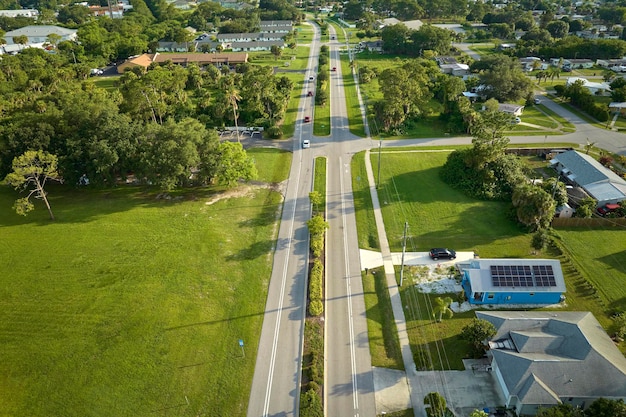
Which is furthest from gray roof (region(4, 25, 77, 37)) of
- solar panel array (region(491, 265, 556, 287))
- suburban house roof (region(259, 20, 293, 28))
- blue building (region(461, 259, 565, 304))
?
solar panel array (region(491, 265, 556, 287))

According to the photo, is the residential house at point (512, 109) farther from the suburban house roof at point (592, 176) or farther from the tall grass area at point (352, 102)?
the tall grass area at point (352, 102)

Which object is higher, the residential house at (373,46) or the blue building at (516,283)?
the residential house at (373,46)

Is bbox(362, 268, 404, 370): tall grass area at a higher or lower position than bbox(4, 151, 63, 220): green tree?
lower

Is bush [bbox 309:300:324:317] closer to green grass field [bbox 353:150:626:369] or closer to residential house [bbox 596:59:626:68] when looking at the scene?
green grass field [bbox 353:150:626:369]

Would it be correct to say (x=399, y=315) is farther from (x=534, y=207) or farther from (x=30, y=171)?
(x=30, y=171)

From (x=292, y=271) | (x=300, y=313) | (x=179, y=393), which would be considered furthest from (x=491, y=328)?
(x=179, y=393)

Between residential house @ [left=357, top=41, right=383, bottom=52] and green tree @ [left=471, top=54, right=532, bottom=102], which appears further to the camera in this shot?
residential house @ [left=357, top=41, right=383, bottom=52]

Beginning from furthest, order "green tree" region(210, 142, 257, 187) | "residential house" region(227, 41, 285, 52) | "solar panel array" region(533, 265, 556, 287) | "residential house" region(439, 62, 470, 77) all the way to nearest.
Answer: "residential house" region(227, 41, 285, 52) → "residential house" region(439, 62, 470, 77) → "green tree" region(210, 142, 257, 187) → "solar panel array" region(533, 265, 556, 287)

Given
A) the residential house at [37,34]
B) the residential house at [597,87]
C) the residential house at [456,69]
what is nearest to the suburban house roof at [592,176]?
the residential house at [597,87]
